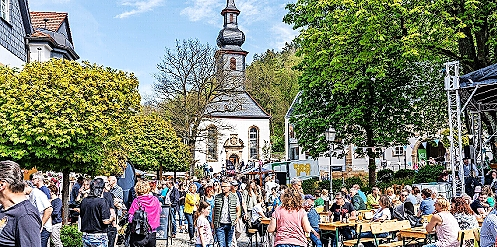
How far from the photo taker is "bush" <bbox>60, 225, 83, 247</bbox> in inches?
485

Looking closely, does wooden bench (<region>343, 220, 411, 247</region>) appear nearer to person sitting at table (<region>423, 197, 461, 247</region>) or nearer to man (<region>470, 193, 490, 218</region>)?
person sitting at table (<region>423, 197, 461, 247</region>)

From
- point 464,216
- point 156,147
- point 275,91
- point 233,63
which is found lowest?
point 464,216

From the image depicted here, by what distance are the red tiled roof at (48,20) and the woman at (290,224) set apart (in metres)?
27.1

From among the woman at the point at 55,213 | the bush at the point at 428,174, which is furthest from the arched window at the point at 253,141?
the woman at the point at 55,213

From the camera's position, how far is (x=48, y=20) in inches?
1278

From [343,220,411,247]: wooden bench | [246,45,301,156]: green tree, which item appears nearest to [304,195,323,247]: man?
[343,220,411,247]: wooden bench

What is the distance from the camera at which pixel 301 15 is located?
2794 cm

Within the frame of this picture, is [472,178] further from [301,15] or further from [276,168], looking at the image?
[276,168]

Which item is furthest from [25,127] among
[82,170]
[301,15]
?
[301,15]

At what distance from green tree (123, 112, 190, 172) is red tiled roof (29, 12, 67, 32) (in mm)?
7550

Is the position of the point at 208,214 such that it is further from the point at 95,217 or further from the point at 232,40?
the point at 232,40

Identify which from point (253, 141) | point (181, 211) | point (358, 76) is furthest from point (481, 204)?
point (253, 141)

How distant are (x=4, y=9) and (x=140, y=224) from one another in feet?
56.9

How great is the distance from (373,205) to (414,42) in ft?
24.6
